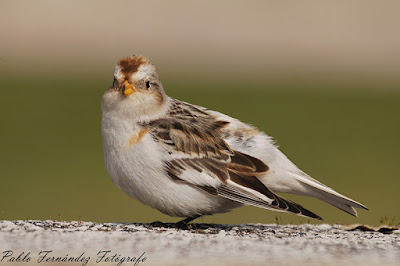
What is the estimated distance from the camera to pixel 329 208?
20125mm

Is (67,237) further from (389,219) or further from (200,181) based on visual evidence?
(389,219)

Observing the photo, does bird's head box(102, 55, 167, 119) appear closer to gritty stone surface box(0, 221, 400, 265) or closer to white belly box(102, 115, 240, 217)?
white belly box(102, 115, 240, 217)

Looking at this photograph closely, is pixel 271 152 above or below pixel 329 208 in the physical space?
below

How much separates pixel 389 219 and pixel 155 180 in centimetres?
364

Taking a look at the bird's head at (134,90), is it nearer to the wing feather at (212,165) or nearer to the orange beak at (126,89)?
the orange beak at (126,89)

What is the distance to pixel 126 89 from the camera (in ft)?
32.6

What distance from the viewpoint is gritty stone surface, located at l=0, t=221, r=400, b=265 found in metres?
7.93

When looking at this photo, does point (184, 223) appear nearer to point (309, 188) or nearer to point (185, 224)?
point (185, 224)

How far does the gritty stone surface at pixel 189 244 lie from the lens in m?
7.93

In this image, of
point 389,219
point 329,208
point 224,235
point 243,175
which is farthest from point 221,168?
point 329,208

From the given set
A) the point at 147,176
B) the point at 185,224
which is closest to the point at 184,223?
the point at 185,224

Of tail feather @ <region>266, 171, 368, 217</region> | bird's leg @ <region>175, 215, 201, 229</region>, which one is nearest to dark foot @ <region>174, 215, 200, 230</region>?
bird's leg @ <region>175, 215, 201, 229</region>

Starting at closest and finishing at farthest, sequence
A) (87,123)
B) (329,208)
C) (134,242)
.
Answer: (134,242)
(329,208)
(87,123)

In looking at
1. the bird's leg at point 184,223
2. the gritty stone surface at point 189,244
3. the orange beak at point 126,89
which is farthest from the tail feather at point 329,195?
the orange beak at point 126,89
